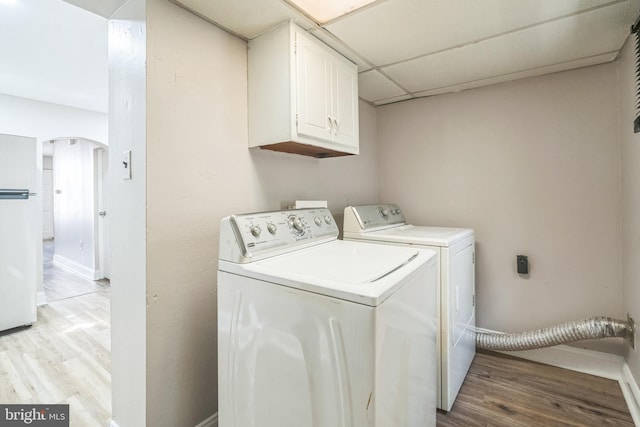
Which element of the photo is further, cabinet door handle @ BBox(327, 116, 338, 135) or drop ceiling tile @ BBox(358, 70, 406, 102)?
drop ceiling tile @ BBox(358, 70, 406, 102)

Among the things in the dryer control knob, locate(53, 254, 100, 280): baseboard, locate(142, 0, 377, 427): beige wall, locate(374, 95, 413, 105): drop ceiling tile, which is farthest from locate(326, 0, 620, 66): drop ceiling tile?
locate(53, 254, 100, 280): baseboard

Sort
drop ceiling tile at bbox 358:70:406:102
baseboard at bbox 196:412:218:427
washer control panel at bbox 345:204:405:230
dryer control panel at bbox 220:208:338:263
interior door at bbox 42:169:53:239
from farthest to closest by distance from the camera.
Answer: interior door at bbox 42:169:53:239
drop ceiling tile at bbox 358:70:406:102
washer control panel at bbox 345:204:405:230
baseboard at bbox 196:412:218:427
dryer control panel at bbox 220:208:338:263

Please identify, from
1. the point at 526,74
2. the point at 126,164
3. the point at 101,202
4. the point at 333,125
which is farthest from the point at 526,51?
the point at 101,202

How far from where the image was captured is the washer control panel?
6.50 ft

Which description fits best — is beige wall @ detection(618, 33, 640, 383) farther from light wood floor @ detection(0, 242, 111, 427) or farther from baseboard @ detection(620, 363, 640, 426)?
light wood floor @ detection(0, 242, 111, 427)

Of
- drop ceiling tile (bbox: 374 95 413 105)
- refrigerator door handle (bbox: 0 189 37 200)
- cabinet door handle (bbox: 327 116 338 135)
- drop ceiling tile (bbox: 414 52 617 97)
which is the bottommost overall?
refrigerator door handle (bbox: 0 189 37 200)

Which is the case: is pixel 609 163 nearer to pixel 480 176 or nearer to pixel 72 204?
pixel 480 176

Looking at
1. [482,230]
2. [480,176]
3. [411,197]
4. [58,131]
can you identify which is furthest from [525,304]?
[58,131]

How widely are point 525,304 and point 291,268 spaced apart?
2.01 metres

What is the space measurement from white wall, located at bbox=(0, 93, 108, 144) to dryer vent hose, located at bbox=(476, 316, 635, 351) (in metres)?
4.72

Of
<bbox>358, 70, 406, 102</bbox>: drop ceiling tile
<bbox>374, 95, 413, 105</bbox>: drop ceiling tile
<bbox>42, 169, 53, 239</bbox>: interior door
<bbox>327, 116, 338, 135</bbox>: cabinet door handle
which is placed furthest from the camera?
<bbox>42, 169, 53, 239</bbox>: interior door

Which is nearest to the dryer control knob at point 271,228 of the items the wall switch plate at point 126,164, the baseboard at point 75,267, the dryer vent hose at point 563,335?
the wall switch plate at point 126,164

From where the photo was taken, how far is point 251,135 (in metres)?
1.59

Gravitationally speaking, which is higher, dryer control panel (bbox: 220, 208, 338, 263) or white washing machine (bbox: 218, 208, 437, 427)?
dryer control panel (bbox: 220, 208, 338, 263)
